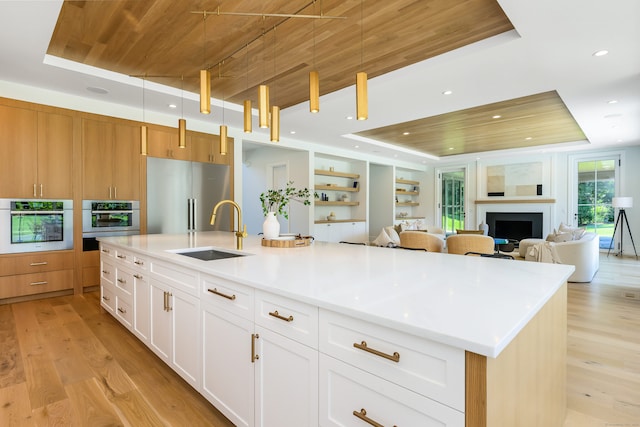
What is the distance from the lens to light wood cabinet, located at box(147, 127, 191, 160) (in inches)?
189

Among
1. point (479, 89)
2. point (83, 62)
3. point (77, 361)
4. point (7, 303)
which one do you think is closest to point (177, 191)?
point (83, 62)

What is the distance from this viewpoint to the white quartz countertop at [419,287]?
0.92m

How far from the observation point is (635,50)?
2.93m

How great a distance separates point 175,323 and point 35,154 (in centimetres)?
331

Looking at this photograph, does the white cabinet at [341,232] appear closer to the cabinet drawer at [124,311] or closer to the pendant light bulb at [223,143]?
the pendant light bulb at [223,143]

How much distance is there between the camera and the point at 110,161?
4414mm

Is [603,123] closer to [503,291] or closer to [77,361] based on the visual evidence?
[503,291]

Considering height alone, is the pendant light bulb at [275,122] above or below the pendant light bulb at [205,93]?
below

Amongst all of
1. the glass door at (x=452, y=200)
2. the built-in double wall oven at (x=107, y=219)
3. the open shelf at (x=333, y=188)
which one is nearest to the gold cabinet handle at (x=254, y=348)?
the built-in double wall oven at (x=107, y=219)

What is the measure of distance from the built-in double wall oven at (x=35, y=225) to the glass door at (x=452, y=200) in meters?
9.54

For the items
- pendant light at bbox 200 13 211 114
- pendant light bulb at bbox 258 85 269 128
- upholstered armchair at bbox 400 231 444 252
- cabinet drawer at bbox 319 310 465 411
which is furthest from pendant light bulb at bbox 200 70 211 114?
upholstered armchair at bbox 400 231 444 252

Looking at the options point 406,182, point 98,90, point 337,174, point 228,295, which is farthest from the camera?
point 406,182

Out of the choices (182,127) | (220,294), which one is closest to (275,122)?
(182,127)

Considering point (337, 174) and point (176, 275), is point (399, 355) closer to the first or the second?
point (176, 275)
